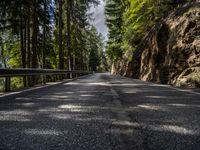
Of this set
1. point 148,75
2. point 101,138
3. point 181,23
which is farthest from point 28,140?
point 148,75

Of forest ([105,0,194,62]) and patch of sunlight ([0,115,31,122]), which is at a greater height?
forest ([105,0,194,62])

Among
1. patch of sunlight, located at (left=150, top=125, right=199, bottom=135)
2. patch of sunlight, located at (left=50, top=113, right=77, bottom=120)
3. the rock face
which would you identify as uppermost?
the rock face

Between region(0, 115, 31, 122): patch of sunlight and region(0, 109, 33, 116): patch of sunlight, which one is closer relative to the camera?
region(0, 115, 31, 122): patch of sunlight

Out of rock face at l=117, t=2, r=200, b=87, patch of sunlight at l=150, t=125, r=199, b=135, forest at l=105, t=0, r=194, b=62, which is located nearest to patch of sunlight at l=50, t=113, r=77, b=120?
patch of sunlight at l=150, t=125, r=199, b=135

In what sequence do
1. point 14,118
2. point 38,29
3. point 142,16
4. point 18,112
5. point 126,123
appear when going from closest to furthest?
point 126,123
point 14,118
point 18,112
point 142,16
point 38,29

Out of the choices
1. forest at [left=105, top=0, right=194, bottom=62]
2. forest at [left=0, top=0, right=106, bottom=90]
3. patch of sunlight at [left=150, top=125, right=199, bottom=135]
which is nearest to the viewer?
patch of sunlight at [left=150, top=125, right=199, bottom=135]

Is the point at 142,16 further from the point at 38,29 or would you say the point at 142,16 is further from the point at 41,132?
the point at 41,132

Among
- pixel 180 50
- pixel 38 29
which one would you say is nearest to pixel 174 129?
pixel 180 50

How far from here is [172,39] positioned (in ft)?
58.1

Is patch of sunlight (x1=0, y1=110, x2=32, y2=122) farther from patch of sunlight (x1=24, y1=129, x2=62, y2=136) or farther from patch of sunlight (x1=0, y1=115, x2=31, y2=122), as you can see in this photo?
patch of sunlight (x1=24, y1=129, x2=62, y2=136)

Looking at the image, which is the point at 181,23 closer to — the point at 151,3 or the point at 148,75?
the point at 148,75

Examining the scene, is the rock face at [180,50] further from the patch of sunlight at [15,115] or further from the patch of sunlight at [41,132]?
the patch of sunlight at [41,132]

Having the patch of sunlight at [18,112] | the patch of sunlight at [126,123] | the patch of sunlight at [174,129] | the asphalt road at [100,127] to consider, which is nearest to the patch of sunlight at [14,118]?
the asphalt road at [100,127]

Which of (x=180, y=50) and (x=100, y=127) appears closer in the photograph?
(x=100, y=127)
